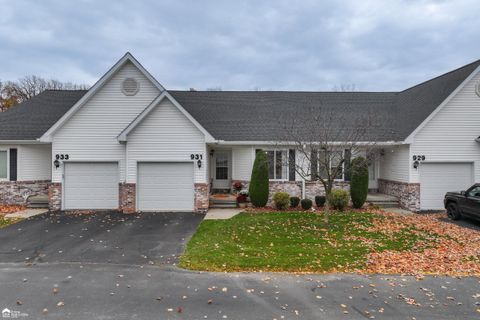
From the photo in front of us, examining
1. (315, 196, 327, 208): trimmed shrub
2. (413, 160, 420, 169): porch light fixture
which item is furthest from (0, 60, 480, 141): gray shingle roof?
(315, 196, 327, 208): trimmed shrub

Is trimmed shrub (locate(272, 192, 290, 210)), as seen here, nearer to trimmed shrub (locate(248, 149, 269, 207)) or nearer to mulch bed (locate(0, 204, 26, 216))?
trimmed shrub (locate(248, 149, 269, 207))

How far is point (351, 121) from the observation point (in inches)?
699

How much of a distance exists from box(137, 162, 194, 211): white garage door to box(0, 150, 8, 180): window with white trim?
7683 mm

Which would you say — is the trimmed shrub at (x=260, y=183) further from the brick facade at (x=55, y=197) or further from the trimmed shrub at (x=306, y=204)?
the brick facade at (x=55, y=197)

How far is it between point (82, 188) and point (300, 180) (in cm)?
1137

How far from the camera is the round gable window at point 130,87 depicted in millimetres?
15297

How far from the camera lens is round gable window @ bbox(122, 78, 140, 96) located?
1530 centimetres

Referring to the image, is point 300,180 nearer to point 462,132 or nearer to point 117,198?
point 462,132

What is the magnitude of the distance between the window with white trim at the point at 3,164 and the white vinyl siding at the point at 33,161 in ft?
0.72

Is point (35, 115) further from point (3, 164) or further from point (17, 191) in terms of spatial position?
point (17, 191)

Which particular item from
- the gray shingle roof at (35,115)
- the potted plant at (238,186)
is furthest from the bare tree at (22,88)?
the potted plant at (238,186)

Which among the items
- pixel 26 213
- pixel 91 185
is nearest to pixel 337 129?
pixel 91 185

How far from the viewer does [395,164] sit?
54.6 feet

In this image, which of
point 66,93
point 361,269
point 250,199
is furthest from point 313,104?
point 66,93
